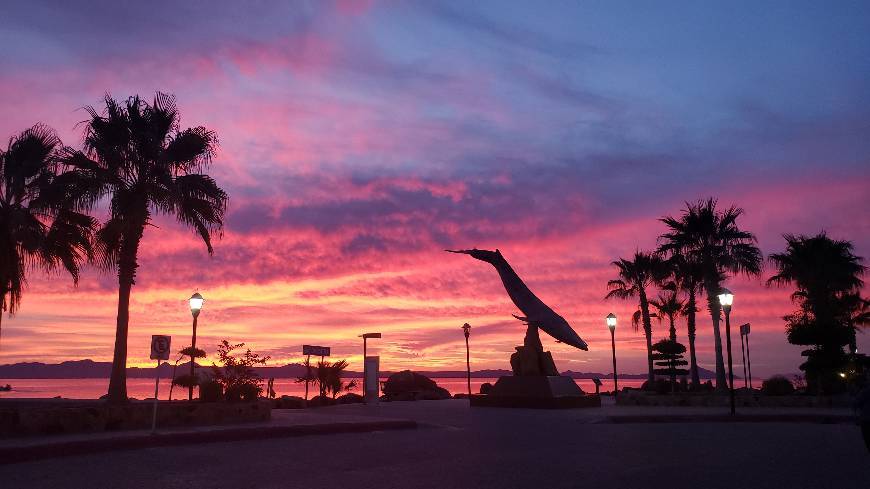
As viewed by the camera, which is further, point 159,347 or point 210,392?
point 210,392

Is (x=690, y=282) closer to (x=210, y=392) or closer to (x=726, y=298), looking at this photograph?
(x=726, y=298)

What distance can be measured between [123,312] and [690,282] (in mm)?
30881

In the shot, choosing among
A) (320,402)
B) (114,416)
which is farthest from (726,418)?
(320,402)

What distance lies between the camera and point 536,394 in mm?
31422

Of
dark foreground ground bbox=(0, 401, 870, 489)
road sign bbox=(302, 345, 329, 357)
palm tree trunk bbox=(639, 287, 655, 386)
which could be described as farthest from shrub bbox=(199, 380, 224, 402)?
palm tree trunk bbox=(639, 287, 655, 386)

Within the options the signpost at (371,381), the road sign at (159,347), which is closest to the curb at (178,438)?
the road sign at (159,347)

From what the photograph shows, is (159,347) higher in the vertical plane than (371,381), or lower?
higher

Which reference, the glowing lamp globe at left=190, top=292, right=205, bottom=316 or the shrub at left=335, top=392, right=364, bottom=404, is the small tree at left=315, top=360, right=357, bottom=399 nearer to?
the shrub at left=335, top=392, right=364, bottom=404

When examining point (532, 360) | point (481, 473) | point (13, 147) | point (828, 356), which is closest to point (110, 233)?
point (13, 147)

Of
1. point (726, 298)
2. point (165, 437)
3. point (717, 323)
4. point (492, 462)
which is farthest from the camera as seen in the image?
point (717, 323)

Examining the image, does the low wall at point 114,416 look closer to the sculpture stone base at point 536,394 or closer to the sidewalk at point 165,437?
the sidewalk at point 165,437

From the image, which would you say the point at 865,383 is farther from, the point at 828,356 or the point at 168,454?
the point at 828,356

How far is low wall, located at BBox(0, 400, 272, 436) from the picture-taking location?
15820 mm

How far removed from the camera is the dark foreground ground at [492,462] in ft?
33.4
